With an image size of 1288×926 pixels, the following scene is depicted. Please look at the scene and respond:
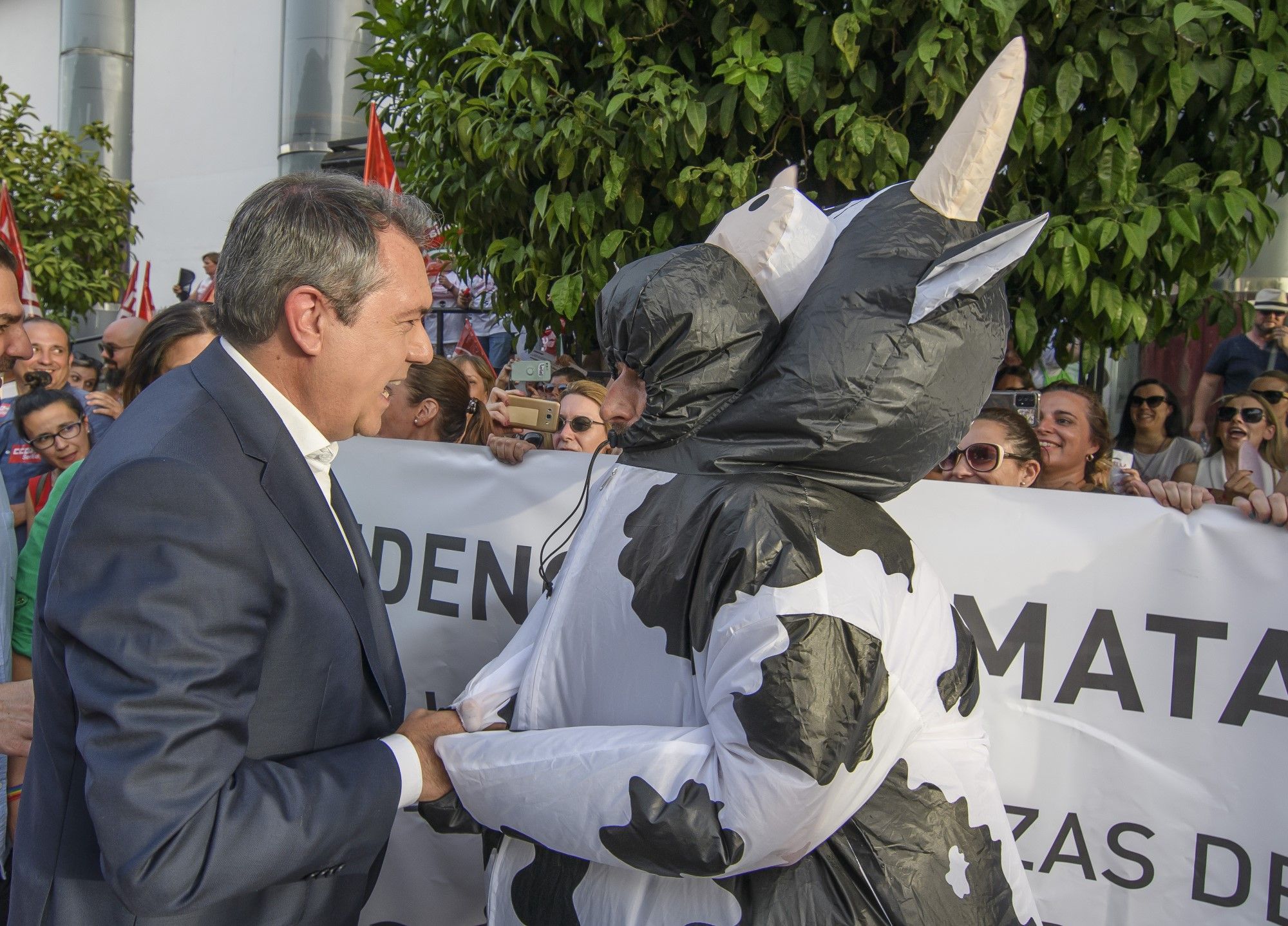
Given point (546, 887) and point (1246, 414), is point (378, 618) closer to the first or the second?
point (546, 887)

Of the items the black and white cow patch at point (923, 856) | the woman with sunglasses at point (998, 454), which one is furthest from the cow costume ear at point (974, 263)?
the woman with sunglasses at point (998, 454)

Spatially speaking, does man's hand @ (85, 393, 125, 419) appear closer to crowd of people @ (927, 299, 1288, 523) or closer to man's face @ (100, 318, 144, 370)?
man's face @ (100, 318, 144, 370)

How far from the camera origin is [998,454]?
9.70 feet

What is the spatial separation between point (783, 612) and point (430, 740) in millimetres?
672

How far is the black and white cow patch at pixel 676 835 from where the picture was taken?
1.39 metres

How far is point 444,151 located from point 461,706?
2.50 m

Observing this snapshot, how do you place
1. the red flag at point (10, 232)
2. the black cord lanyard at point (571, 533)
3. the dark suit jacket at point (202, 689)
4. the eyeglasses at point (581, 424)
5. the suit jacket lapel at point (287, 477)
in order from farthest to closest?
the red flag at point (10, 232), the eyeglasses at point (581, 424), the black cord lanyard at point (571, 533), the suit jacket lapel at point (287, 477), the dark suit jacket at point (202, 689)

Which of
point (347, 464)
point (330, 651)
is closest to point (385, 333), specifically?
point (330, 651)

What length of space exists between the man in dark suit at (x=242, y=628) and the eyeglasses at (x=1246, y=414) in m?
3.73

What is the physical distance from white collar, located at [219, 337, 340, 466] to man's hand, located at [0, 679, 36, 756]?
32.5 inches

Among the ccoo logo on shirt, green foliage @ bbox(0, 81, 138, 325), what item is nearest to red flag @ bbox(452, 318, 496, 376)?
the ccoo logo on shirt

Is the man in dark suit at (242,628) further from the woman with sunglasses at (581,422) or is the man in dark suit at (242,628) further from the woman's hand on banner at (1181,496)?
the woman with sunglasses at (581,422)

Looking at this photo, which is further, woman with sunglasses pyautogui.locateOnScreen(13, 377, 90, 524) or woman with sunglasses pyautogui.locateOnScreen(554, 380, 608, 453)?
woman with sunglasses pyautogui.locateOnScreen(13, 377, 90, 524)

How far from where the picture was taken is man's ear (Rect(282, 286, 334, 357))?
1.55 m
